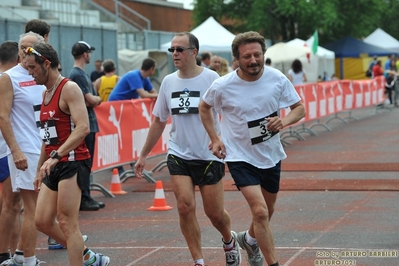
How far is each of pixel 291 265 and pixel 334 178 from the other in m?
6.37

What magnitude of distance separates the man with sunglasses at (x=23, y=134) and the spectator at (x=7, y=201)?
16 centimetres

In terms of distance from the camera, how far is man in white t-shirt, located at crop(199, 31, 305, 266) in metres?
7.05

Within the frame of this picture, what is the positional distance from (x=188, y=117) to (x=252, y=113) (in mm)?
825

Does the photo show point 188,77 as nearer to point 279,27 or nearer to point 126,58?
point 126,58

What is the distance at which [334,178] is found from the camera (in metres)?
13.9

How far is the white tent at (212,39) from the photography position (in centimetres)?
2991

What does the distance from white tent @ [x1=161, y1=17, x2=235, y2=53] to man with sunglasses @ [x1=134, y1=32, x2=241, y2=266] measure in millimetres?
21913

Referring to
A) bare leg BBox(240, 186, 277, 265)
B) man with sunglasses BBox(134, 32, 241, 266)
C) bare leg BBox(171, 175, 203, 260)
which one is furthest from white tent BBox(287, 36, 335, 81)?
bare leg BBox(240, 186, 277, 265)

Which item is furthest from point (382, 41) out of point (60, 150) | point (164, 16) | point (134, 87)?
point (60, 150)

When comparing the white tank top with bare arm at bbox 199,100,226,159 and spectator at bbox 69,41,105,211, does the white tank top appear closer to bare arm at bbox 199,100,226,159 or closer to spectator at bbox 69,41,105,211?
bare arm at bbox 199,100,226,159

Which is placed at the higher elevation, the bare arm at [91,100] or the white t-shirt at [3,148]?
the bare arm at [91,100]

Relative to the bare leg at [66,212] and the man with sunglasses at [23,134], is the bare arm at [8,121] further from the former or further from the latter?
the bare leg at [66,212]

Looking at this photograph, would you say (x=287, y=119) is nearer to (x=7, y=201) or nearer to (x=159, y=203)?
(x=7, y=201)

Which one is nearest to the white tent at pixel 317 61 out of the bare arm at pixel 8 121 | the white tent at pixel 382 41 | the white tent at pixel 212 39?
the white tent at pixel 382 41
